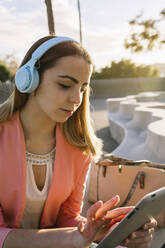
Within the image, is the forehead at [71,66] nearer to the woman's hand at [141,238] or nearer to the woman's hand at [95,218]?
the woman's hand at [95,218]

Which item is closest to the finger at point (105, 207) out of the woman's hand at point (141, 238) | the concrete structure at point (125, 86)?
the woman's hand at point (141, 238)

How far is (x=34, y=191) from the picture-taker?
1.59 m

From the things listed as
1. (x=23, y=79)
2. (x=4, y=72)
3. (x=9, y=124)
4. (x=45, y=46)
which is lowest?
(x=9, y=124)

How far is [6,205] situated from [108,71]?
115 ft

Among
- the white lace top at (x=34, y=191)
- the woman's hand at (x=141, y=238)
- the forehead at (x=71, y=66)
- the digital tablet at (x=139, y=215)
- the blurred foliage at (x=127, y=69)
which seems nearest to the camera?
the digital tablet at (x=139, y=215)

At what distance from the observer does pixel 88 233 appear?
4.27 ft

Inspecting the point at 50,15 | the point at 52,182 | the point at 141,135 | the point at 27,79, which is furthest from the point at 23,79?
the point at 50,15

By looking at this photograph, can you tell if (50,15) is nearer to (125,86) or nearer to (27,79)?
(27,79)

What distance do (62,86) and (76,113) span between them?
1.15 feet

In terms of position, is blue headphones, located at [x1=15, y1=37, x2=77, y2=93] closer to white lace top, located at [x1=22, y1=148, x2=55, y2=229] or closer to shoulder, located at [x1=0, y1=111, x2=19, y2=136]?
shoulder, located at [x1=0, y1=111, x2=19, y2=136]

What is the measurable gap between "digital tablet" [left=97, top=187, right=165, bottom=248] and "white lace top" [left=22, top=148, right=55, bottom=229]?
0.56 m

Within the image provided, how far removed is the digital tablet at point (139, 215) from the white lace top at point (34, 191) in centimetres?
56

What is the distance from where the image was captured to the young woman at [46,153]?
1420 millimetres

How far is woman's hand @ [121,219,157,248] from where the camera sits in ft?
3.95
